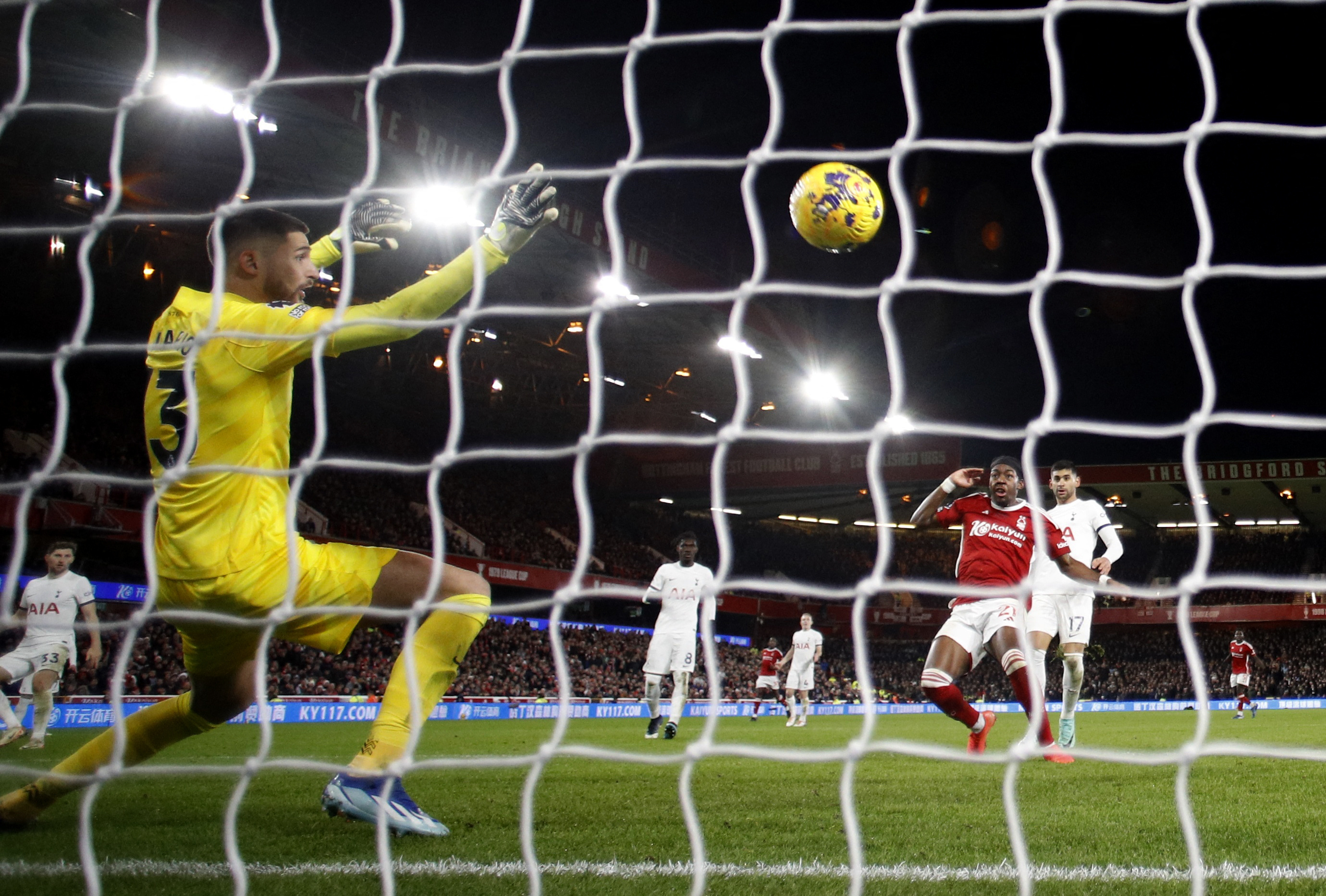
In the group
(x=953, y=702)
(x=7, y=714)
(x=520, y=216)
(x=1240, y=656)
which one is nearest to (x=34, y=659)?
(x=7, y=714)

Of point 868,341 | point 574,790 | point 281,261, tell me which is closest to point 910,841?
point 574,790

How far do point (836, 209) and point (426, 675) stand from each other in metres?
3.74

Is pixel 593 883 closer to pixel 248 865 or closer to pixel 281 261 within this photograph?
pixel 248 865

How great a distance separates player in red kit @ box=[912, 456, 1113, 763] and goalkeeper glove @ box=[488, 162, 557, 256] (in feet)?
11.7

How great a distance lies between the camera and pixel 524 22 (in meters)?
3.07

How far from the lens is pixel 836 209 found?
6.02 metres

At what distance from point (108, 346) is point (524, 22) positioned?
4.93 feet

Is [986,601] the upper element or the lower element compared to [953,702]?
upper

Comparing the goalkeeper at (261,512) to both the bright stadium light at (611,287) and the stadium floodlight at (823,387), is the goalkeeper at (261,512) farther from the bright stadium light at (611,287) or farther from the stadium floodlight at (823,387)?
the stadium floodlight at (823,387)

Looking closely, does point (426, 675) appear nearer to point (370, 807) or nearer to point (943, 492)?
point (370, 807)

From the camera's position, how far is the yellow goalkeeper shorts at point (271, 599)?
10.2 feet

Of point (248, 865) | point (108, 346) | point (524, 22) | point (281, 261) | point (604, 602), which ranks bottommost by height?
point (604, 602)

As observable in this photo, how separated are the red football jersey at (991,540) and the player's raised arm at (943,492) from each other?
5.0 inches

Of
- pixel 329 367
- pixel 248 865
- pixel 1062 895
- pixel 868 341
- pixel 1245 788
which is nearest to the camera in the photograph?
pixel 1062 895
